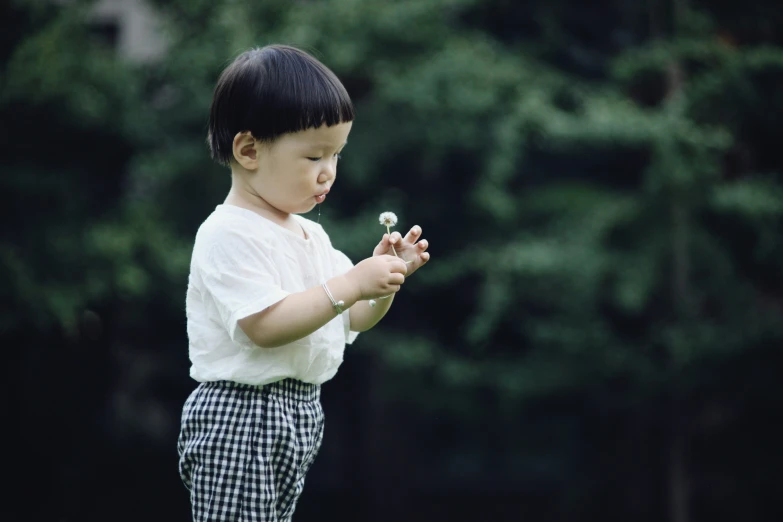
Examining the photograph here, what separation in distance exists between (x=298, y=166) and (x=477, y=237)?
11.7 feet

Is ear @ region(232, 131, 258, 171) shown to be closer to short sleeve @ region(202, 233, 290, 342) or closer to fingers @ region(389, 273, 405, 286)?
short sleeve @ region(202, 233, 290, 342)

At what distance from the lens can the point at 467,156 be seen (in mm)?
5312

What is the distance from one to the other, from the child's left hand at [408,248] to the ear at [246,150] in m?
0.31

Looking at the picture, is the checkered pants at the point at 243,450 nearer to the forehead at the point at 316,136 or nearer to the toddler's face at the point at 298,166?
the toddler's face at the point at 298,166

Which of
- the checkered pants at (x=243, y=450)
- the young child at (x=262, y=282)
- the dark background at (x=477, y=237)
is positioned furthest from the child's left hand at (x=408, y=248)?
the dark background at (x=477, y=237)

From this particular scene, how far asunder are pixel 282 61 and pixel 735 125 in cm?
374

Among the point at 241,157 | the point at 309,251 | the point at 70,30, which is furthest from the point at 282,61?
the point at 70,30

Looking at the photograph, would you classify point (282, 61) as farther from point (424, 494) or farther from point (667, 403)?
point (424, 494)

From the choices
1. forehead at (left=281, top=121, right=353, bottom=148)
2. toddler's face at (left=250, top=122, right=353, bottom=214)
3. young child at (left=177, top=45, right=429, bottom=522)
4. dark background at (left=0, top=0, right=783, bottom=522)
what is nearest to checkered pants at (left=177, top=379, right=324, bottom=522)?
young child at (left=177, top=45, right=429, bottom=522)

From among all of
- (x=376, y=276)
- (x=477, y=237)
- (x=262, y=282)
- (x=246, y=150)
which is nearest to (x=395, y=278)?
(x=376, y=276)

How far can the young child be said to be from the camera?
1.67m

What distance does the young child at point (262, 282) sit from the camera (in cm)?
167

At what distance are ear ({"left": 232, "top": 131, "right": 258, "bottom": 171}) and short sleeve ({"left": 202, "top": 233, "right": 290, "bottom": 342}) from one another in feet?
0.53

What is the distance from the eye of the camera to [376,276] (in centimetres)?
164
